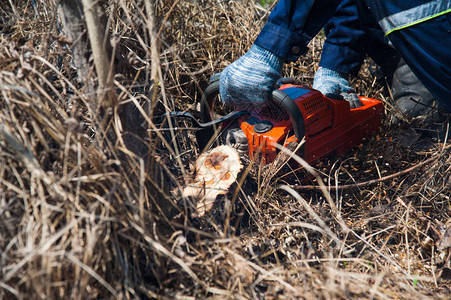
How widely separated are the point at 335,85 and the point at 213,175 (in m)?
1.17

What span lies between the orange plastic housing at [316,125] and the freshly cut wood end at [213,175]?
0.50 ft

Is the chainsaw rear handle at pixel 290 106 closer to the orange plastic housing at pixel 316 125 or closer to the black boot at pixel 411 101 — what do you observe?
the orange plastic housing at pixel 316 125

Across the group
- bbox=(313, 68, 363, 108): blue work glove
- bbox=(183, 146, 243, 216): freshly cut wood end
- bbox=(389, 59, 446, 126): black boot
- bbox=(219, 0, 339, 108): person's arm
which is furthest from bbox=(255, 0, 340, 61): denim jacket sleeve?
bbox=(389, 59, 446, 126): black boot

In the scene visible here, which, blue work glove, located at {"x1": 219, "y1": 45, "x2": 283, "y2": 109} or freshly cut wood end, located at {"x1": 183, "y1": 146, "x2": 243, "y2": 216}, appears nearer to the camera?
freshly cut wood end, located at {"x1": 183, "y1": 146, "x2": 243, "y2": 216}

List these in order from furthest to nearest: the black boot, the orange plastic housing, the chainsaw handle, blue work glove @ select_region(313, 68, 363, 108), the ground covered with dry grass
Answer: the black boot → blue work glove @ select_region(313, 68, 363, 108) → the orange plastic housing → the chainsaw handle → the ground covered with dry grass

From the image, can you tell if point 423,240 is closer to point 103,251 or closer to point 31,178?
point 103,251

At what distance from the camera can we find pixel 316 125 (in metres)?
1.99

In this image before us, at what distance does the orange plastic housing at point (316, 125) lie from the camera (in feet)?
6.35

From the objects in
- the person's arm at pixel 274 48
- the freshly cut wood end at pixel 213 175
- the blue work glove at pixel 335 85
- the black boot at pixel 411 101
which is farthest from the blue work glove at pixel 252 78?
the black boot at pixel 411 101

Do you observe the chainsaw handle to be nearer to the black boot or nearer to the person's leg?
the person's leg

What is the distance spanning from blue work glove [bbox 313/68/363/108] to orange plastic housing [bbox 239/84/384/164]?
88mm

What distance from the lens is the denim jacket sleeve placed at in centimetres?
191

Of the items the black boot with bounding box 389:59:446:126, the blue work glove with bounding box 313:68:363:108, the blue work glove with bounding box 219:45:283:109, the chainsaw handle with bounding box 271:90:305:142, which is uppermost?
the blue work glove with bounding box 219:45:283:109

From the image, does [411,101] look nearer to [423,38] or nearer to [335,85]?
[335,85]
